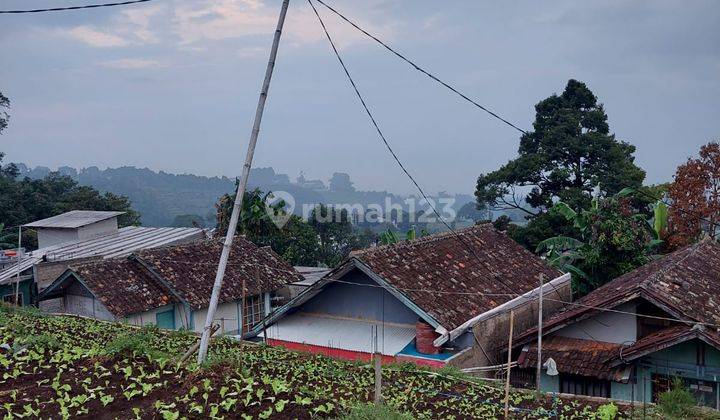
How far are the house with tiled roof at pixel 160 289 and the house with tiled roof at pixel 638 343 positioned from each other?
9489mm

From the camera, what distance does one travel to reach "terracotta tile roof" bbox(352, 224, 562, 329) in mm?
16297

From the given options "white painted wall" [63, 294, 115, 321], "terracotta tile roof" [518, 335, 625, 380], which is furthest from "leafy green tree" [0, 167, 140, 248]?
"terracotta tile roof" [518, 335, 625, 380]

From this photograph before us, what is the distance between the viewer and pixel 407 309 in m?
16.6

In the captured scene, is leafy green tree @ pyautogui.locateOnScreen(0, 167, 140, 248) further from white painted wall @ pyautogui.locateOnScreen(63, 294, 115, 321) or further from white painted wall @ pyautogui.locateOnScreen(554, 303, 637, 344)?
white painted wall @ pyautogui.locateOnScreen(554, 303, 637, 344)

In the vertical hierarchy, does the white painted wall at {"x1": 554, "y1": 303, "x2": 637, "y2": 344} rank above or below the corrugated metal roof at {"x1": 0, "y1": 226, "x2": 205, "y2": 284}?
below

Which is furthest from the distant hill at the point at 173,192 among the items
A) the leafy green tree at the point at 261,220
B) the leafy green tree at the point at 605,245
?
the leafy green tree at the point at 605,245

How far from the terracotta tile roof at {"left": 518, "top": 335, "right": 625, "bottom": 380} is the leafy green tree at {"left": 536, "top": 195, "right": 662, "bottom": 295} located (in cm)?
965

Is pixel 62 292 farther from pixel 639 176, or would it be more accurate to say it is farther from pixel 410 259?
pixel 639 176

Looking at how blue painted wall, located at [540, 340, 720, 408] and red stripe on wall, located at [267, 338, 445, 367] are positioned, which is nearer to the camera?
blue painted wall, located at [540, 340, 720, 408]

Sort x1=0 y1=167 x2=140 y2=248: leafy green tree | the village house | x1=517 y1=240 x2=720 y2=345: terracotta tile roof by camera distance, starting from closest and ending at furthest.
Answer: x1=517 y1=240 x2=720 y2=345: terracotta tile roof < the village house < x1=0 y1=167 x2=140 y2=248: leafy green tree

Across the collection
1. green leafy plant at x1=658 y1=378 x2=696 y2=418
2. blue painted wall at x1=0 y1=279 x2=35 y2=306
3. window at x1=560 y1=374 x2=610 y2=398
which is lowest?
window at x1=560 y1=374 x2=610 y2=398

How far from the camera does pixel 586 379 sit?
14750 mm

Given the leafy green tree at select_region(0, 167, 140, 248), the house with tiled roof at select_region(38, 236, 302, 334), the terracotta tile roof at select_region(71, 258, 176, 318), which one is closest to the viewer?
the terracotta tile roof at select_region(71, 258, 176, 318)

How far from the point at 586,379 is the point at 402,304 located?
501 cm
